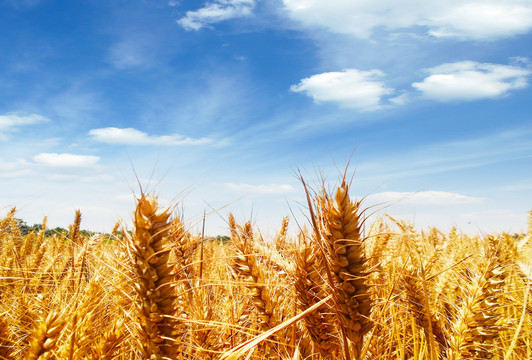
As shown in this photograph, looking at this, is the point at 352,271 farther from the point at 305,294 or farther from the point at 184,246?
the point at 184,246

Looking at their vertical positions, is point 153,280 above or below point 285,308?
above

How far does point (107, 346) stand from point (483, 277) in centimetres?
223

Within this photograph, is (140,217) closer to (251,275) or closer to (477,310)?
(251,275)

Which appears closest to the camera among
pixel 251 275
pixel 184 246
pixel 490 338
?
pixel 490 338

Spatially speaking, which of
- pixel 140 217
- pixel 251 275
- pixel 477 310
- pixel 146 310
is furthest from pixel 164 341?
pixel 477 310

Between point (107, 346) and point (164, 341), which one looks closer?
point (164, 341)

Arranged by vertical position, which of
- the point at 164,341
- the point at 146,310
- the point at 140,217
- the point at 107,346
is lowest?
the point at 107,346

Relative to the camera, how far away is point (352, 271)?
203cm

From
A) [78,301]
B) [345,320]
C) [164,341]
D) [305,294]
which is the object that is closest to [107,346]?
[78,301]

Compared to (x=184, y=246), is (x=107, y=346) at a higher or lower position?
lower

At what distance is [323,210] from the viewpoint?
6.96 ft

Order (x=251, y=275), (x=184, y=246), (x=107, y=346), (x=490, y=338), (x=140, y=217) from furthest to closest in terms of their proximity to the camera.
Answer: (x=184, y=246) < (x=251, y=275) < (x=490, y=338) < (x=107, y=346) < (x=140, y=217)

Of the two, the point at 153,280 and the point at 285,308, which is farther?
the point at 285,308

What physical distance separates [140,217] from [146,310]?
410 millimetres
